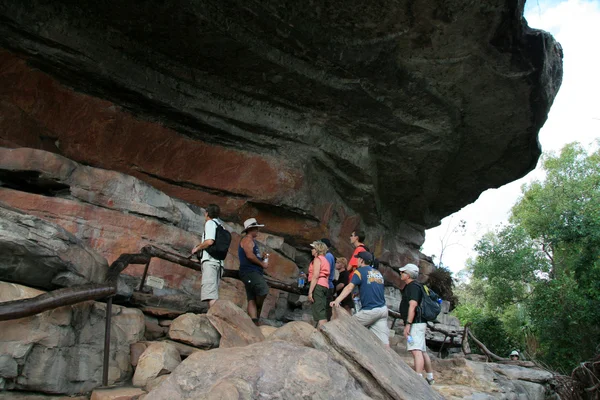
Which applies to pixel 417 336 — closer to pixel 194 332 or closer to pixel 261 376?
pixel 194 332

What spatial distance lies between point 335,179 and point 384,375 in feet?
20.6

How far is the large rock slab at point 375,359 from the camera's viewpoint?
419 cm

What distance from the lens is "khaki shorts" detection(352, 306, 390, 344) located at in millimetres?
5766

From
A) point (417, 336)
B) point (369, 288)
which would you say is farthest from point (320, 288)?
point (417, 336)

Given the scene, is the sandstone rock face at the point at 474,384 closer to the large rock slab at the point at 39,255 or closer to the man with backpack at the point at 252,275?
the man with backpack at the point at 252,275

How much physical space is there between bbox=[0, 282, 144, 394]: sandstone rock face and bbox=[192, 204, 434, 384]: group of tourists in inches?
51.2

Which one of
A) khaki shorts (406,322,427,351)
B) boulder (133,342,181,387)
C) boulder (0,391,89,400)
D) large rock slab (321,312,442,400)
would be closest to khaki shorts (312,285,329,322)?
khaki shorts (406,322,427,351)

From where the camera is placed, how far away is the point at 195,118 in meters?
8.38

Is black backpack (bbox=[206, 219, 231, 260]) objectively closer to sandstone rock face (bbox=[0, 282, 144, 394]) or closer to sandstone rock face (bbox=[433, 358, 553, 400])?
sandstone rock face (bbox=[0, 282, 144, 394])

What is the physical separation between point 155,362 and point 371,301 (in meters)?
2.52

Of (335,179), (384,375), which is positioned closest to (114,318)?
(384,375)

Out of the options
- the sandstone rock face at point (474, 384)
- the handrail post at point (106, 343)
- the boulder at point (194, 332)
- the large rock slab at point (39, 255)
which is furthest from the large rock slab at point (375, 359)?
the large rock slab at point (39, 255)

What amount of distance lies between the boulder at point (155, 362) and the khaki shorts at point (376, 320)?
2.13 m

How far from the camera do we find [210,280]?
5.76m
